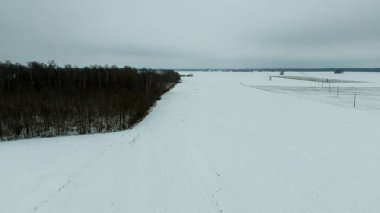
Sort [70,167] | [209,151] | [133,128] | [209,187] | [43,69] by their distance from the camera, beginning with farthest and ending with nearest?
[43,69]
[133,128]
[209,151]
[70,167]
[209,187]

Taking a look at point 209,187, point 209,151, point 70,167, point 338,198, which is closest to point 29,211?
point 70,167

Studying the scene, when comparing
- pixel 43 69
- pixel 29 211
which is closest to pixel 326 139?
pixel 29 211

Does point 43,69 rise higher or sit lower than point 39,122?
higher

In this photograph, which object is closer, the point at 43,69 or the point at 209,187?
the point at 209,187

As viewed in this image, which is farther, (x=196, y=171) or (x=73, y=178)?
(x=196, y=171)

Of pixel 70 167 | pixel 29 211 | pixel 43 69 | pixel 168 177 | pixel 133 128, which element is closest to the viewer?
pixel 29 211

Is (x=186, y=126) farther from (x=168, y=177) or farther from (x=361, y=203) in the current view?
(x=361, y=203)

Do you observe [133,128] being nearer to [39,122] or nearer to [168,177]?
[39,122]
